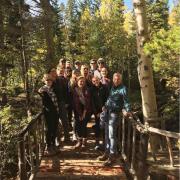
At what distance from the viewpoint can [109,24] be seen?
4228 cm

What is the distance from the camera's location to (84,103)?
9.97m

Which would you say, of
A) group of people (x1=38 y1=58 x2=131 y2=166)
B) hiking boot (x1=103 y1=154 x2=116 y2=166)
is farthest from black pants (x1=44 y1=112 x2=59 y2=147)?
hiking boot (x1=103 y1=154 x2=116 y2=166)

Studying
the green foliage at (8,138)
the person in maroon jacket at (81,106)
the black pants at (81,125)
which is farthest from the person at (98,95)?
the green foliage at (8,138)

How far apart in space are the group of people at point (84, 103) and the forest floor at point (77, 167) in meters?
0.20

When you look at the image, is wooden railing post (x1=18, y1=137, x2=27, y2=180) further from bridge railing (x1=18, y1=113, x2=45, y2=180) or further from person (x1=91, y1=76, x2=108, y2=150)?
person (x1=91, y1=76, x2=108, y2=150)

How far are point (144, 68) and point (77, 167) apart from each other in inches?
104

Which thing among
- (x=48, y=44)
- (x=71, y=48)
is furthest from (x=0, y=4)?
(x=71, y=48)

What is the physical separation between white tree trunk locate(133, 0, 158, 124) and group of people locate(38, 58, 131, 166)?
59 centimetres

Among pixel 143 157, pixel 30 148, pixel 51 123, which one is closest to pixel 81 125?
pixel 51 123

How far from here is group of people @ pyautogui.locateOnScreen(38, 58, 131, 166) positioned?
8.96 meters

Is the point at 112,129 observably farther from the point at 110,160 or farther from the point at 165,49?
the point at 165,49

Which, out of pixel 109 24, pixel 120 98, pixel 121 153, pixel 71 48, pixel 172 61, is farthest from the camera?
pixel 71 48

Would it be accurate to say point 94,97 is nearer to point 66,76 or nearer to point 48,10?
point 66,76

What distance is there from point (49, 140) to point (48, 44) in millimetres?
12532
